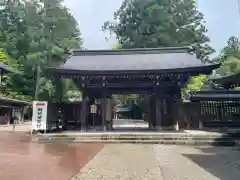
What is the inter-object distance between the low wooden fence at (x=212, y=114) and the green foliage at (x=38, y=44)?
1815 cm

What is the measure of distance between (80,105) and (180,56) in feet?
26.6

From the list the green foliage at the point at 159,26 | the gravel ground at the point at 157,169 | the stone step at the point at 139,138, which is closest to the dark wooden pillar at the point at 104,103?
the stone step at the point at 139,138

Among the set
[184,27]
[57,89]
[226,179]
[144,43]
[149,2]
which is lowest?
[226,179]

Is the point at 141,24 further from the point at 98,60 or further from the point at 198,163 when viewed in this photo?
the point at 198,163

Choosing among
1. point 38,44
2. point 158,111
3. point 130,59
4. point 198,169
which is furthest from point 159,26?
point 198,169

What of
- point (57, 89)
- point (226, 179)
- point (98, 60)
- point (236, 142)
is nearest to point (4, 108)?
point (57, 89)

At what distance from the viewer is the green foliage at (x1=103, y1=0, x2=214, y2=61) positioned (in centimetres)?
3919

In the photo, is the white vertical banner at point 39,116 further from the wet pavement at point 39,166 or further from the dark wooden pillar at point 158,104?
the dark wooden pillar at point 158,104

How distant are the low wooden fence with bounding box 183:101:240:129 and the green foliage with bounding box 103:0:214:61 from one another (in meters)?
22.4

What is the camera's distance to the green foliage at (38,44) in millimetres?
31825

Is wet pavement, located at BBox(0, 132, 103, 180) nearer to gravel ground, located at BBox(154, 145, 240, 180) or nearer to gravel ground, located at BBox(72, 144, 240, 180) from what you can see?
gravel ground, located at BBox(72, 144, 240, 180)

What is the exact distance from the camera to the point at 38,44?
3319 centimetres

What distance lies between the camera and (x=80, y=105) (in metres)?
16.4

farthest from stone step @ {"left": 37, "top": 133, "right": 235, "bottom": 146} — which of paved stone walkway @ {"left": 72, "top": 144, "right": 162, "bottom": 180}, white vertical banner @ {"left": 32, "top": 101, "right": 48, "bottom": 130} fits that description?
paved stone walkway @ {"left": 72, "top": 144, "right": 162, "bottom": 180}
